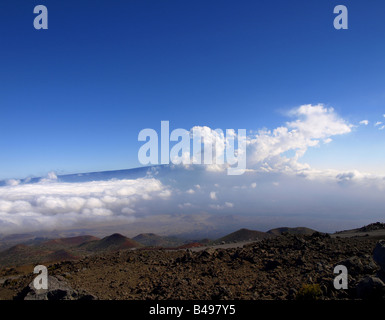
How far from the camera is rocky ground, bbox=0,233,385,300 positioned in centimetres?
923

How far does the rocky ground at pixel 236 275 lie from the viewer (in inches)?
363

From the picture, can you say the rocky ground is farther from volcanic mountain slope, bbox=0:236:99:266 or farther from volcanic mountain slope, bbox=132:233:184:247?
volcanic mountain slope, bbox=132:233:184:247

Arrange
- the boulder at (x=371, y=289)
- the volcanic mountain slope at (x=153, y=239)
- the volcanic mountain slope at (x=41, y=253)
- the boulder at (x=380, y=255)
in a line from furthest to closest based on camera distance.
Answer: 1. the volcanic mountain slope at (x=153, y=239)
2. the volcanic mountain slope at (x=41, y=253)
3. the boulder at (x=380, y=255)
4. the boulder at (x=371, y=289)

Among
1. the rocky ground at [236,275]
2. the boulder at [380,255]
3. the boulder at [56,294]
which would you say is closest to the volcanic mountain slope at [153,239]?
the rocky ground at [236,275]

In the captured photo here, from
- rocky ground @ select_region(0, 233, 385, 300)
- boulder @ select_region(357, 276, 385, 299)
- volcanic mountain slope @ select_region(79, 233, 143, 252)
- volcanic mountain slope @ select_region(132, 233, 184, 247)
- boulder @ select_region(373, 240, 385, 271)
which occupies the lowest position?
volcanic mountain slope @ select_region(132, 233, 184, 247)

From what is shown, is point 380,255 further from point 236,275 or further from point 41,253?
point 41,253

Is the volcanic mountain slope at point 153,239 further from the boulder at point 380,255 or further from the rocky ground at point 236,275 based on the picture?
the boulder at point 380,255

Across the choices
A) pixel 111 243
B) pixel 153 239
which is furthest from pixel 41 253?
pixel 153 239

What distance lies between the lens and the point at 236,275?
12008 millimetres

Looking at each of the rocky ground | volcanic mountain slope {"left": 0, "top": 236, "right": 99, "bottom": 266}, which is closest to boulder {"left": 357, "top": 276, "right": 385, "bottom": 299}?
the rocky ground
